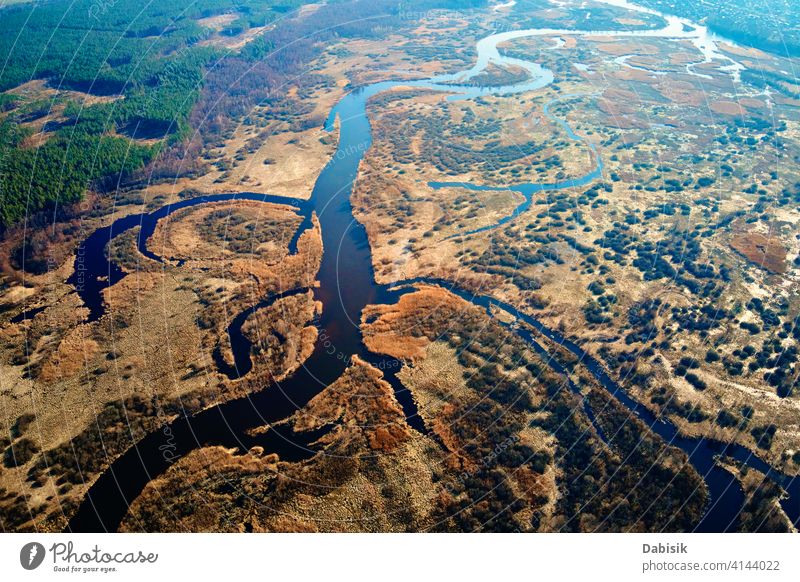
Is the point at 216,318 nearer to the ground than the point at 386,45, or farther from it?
nearer to the ground

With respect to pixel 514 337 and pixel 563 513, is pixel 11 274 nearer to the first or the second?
pixel 514 337

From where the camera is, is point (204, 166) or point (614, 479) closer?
point (614, 479)

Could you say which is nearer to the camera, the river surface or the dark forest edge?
the river surface

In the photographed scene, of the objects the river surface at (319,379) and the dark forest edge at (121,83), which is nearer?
the river surface at (319,379)

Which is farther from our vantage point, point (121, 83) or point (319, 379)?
point (121, 83)

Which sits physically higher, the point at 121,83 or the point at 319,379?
the point at 121,83

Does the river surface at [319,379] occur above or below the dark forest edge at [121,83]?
below

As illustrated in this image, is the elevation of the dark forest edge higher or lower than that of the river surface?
higher

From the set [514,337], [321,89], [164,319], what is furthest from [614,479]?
[321,89]
